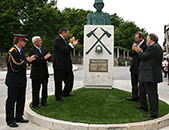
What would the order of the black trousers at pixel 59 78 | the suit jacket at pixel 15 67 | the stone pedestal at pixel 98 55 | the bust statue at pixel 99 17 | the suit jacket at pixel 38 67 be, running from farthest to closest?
the bust statue at pixel 99 17, the stone pedestal at pixel 98 55, the black trousers at pixel 59 78, the suit jacket at pixel 38 67, the suit jacket at pixel 15 67

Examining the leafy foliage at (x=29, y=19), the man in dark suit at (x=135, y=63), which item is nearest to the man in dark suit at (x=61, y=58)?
the man in dark suit at (x=135, y=63)

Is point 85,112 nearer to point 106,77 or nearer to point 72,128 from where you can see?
point 72,128

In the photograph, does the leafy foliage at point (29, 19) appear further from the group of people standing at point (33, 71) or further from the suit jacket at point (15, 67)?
the suit jacket at point (15, 67)

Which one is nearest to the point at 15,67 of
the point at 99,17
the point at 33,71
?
the point at 33,71

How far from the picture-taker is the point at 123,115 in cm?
438

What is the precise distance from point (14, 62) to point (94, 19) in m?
3.41

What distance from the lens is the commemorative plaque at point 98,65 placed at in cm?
626

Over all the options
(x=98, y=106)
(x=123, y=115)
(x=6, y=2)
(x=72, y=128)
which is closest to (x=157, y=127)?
(x=123, y=115)

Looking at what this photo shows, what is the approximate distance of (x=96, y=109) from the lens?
4691mm

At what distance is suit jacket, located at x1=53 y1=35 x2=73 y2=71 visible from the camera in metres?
5.14

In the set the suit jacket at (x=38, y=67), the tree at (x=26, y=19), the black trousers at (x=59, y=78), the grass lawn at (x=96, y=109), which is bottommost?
the grass lawn at (x=96, y=109)

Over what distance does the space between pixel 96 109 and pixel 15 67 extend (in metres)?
2.23

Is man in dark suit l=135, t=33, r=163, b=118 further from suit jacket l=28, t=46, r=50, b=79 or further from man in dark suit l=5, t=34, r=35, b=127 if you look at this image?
man in dark suit l=5, t=34, r=35, b=127

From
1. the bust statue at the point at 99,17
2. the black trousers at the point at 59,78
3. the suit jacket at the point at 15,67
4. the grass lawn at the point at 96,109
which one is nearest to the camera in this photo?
the suit jacket at the point at 15,67
